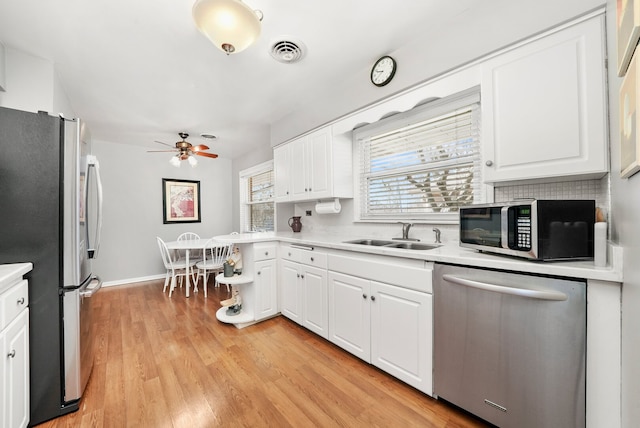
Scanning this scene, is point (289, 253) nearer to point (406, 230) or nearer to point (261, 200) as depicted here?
point (406, 230)

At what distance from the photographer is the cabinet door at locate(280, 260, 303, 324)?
2.57m

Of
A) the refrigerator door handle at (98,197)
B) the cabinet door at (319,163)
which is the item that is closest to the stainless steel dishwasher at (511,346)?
the cabinet door at (319,163)

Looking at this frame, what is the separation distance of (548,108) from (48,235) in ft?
9.48

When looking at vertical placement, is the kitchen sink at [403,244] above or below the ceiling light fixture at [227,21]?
below

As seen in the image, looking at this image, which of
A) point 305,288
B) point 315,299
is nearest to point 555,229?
point 315,299

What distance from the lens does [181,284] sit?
4.30 metres

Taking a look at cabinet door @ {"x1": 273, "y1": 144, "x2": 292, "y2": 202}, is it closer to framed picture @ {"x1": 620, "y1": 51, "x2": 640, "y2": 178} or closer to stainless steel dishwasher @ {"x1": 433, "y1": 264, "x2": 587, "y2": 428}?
stainless steel dishwasher @ {"x1": 433, "y1": 264, "x2": 587, "y2": 428}

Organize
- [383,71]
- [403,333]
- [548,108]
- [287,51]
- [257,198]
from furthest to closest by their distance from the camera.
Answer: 1. [257,198]
2. [383,71]
3. [287,51]
4. [403,333]
5. [548,108]

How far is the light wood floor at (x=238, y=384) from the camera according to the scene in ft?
4.82

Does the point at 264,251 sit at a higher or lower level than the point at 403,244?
lower

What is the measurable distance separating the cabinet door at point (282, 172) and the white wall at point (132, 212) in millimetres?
2704

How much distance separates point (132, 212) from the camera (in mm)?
4562

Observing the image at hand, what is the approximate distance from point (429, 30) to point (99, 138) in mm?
5027

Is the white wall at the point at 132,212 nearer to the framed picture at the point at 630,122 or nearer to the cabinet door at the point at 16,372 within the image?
the cabinet door at the point at 16,372
